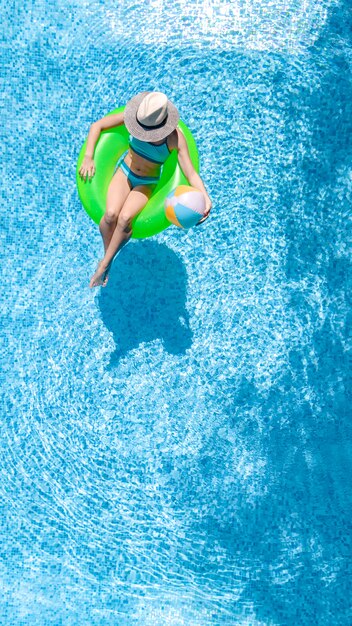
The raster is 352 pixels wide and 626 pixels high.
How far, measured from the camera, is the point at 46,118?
4340 mm

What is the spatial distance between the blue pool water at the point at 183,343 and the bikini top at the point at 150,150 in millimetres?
885

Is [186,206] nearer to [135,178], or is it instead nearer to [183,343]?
[135,178]

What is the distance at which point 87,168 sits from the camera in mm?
3652

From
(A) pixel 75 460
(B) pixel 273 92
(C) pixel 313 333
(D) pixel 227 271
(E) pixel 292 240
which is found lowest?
(A) pixel 75 460

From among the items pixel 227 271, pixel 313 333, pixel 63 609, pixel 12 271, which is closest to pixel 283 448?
pixel 313 333

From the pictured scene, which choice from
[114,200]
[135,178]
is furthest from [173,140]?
[114,200]

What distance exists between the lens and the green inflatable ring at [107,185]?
12.1ft

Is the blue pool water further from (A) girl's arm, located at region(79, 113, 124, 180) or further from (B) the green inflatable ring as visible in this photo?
(A) girl's arm, located at region(79, 113, 124, 180)

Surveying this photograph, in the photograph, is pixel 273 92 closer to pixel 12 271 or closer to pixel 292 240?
pixel 292 240

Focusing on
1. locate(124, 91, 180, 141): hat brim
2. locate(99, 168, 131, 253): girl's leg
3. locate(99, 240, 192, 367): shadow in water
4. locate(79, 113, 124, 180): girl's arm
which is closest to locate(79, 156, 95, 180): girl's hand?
locate(79, 113, 124, 180): girl's arm

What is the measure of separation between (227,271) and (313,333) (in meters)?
0.76

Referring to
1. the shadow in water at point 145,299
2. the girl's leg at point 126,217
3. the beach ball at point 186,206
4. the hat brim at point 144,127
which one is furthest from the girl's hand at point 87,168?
the shadow in water at point 145,299

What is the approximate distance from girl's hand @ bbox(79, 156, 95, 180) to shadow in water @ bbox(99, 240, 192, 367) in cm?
77

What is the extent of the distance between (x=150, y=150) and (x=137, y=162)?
0.63 ft
